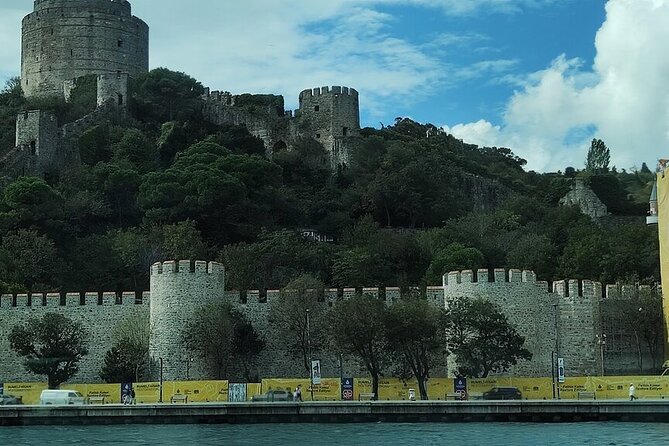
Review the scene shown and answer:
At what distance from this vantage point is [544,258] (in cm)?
6025

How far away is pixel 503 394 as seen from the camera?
42719 mm

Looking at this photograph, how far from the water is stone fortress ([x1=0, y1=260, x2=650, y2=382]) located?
22.6 ft

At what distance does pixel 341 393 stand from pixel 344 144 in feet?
116

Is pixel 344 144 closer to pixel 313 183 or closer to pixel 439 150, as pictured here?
pixel 313 183

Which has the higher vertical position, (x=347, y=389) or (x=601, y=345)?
(x=601, y=345)

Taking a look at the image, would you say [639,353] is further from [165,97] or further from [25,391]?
[165,97]

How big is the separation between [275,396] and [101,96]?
3983cm

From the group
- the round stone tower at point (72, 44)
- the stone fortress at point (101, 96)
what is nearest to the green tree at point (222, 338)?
the stone fortress at point (101, 96)

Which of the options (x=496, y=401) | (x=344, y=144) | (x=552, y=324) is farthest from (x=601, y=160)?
(x=496, y=401)

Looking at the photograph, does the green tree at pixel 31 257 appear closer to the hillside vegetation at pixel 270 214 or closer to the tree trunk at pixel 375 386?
the hillside vegetation at pixel 270 214

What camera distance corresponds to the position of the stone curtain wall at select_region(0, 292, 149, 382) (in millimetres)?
Result: 50469

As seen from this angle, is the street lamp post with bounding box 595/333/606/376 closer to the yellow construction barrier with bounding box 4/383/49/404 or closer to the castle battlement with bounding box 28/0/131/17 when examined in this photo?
the yellow construction barrier with bounding box 4/383/49/404

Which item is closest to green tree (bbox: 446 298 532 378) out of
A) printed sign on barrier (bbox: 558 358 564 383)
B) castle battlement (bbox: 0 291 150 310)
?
printed sign on barrier (bbox: 558 358 564 383)

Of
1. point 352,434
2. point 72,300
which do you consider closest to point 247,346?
point 72,300
